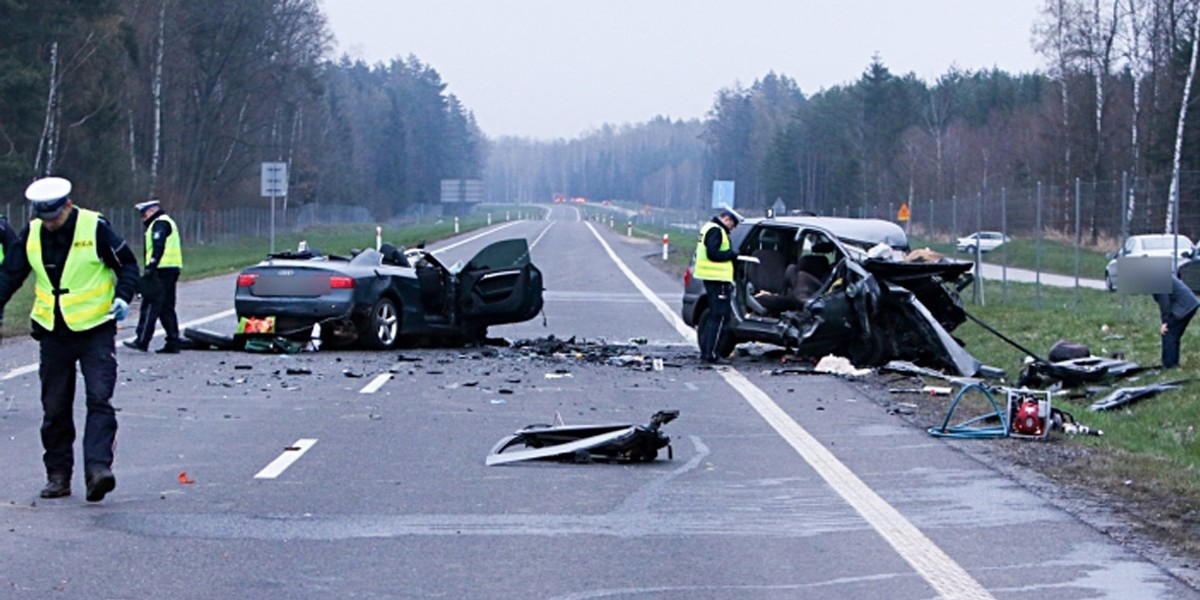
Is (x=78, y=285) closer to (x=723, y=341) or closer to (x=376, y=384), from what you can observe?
(x=376, y=384)

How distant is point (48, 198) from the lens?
8484mm

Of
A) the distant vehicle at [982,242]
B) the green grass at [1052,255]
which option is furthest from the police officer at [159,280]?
the distant vehicle at [982,242]

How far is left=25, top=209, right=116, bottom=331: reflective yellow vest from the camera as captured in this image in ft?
28.3

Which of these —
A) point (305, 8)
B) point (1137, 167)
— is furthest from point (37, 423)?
point (305, 8)

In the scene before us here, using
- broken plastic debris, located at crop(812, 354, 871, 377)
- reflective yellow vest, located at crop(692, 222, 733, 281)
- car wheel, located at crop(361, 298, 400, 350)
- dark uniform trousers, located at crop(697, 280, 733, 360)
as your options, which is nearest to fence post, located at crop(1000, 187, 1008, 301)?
dark uniform trousers, located at crop(697, 280, 733, 360)

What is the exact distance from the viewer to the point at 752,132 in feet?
496

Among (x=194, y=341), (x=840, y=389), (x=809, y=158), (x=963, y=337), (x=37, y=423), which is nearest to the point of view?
(x=37, y=423)

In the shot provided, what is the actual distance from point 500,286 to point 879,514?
10.6 meters

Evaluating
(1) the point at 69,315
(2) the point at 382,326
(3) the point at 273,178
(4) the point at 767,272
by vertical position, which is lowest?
(2) the point at 382,326

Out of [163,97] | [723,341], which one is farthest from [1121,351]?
[163,97]

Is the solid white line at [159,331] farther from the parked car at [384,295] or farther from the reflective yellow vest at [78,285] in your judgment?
the reflective yellow vest at [78,285]

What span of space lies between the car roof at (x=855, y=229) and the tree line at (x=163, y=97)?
36.5 m

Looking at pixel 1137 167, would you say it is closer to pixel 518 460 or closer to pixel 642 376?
pixel 642 376

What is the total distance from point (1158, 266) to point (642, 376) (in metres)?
5.05
